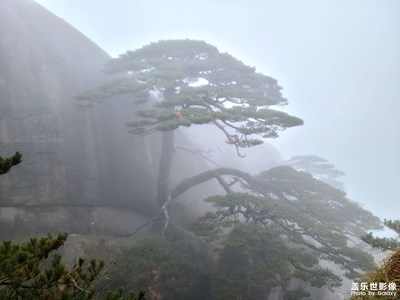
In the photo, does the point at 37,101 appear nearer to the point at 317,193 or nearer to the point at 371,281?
the point at 317,193

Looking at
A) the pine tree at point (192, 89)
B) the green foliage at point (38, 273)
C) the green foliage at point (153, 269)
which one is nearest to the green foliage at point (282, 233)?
the green foliage at point (153, 269)

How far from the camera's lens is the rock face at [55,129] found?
14.2 meters

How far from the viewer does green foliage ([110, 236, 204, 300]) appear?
9906 mm

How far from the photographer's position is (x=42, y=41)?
55.8 ft

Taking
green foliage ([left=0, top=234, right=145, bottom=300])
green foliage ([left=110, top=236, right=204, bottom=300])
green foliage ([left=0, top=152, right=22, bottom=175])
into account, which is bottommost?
green foliage ([left=110, top=236, right=204, bottom=300])

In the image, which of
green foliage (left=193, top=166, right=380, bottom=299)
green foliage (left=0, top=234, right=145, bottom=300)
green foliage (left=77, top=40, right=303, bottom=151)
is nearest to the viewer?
green foliage (left=0, top=234, right=145, bottom=300)

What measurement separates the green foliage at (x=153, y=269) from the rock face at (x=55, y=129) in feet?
19.0

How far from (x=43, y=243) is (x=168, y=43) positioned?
15585 millimetres

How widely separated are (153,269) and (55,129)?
29.3ft

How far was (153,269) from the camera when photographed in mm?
10391

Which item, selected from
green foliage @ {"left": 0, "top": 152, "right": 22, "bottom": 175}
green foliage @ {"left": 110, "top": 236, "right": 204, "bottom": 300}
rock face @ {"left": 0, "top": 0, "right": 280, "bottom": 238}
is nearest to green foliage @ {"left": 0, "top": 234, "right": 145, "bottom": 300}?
green foliage @ {"left": 0, "top": 152, "right": 22, "bottom": 175}

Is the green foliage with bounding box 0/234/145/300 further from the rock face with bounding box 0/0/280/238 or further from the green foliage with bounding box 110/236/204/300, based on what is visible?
the rock face with bounding box 0/0/280/238

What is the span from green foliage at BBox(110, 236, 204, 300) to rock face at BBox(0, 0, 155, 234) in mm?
5792

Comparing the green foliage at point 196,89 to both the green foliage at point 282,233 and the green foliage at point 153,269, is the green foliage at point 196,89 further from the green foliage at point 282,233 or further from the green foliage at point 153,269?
the green foliage at point 153,269
